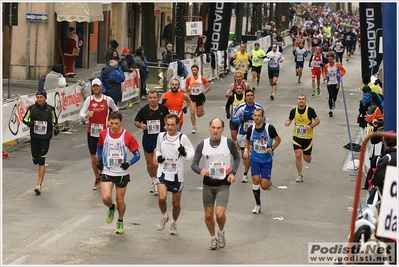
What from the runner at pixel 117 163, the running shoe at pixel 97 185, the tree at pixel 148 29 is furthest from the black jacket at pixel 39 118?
the tree at pixel 148 29

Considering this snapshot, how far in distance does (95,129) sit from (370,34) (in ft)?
49.8

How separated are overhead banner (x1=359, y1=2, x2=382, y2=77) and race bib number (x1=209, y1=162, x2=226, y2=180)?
1674 cm

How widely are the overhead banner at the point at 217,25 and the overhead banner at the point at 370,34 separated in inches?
334

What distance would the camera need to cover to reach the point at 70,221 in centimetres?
1279

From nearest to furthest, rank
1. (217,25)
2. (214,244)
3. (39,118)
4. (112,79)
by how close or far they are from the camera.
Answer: (214,244), (39,118), (112,79), (217,25)

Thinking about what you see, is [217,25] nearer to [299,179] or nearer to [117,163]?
[299,179]

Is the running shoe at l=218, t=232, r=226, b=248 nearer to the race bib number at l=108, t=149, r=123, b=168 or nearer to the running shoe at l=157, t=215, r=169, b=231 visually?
the running shoe at l=157, t=215, r=169, b=231

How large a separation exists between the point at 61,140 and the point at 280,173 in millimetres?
5629

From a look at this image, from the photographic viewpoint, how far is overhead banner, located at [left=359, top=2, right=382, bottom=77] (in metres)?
27.7

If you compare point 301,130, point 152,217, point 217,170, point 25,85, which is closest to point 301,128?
point 301,130

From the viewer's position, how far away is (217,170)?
37.8 ft

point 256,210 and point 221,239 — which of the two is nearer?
point 221,239

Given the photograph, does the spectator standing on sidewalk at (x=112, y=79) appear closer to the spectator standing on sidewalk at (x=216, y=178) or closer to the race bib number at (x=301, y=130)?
the race bib number at (x=301, y=130)

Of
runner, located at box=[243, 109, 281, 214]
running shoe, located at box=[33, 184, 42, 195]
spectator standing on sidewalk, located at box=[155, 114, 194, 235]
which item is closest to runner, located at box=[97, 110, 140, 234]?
spectator standing on sidewalk, located at box=[155, 114, 194, 235]
